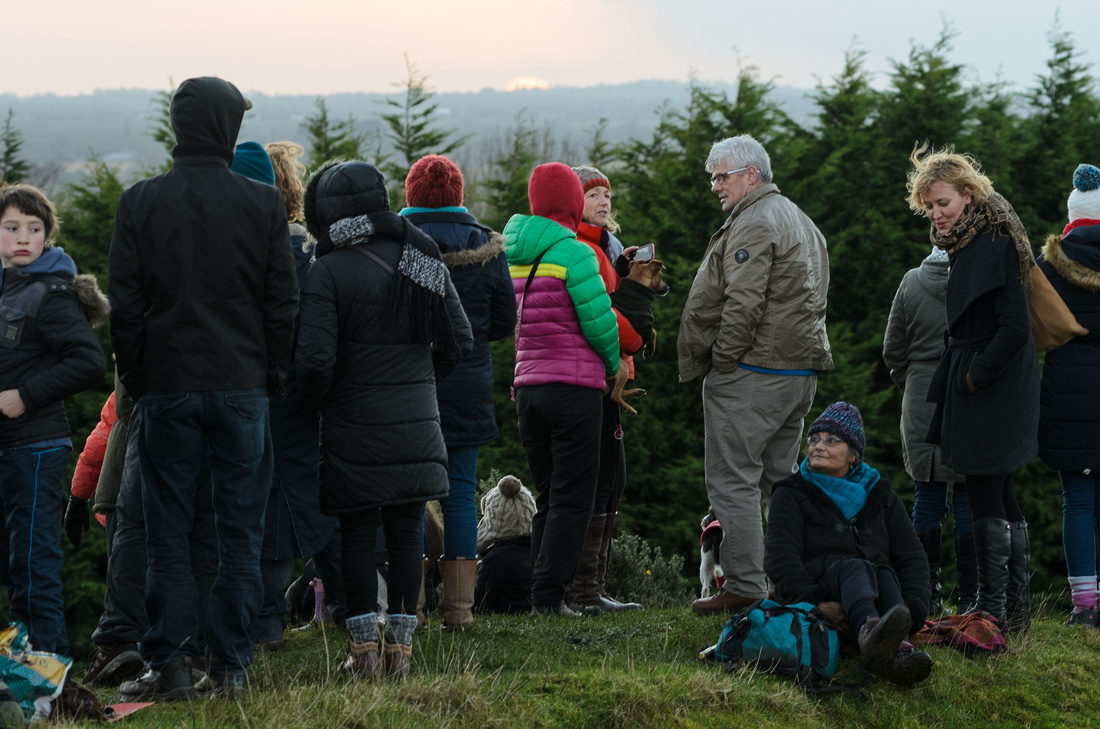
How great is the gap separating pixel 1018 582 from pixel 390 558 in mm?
3439

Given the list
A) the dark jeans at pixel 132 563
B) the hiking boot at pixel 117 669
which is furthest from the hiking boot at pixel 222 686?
the hiking boot at pixel 117 669

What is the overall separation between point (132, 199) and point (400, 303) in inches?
45.8

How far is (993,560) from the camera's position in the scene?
568 centimetres

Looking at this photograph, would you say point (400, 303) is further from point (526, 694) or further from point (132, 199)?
point (526, 694)

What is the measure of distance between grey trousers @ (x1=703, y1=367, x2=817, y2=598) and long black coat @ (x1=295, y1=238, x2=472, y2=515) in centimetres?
203

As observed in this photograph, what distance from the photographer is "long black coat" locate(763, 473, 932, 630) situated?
521 centimetres

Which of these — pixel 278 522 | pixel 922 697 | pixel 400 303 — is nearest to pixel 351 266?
pixel 400 303

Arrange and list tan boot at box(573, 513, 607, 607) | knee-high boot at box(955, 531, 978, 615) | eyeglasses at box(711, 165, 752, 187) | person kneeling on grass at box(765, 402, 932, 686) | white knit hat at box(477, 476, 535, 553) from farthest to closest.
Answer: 1. white knit hat at box(477, 476, 535, 553)
2. tan boot at box(573, 513, 607, 607)
3. knee-high boot at box(955, 531, 978, 615)
4. eyeglasses at box(711, 165, 752, 187)
5. person kneeling on grass at box(765, 402, 932, 686)

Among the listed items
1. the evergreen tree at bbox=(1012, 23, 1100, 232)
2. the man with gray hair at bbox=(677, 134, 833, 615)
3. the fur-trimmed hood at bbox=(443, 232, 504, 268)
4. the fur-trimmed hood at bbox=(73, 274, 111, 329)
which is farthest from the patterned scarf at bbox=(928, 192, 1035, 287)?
the evergreen tree at bbox=(1012, 23, 1100, 232)

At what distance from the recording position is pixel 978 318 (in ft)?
18.7

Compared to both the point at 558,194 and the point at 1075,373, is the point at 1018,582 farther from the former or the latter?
the point at 558,194

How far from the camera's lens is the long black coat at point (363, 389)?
455 centimetres

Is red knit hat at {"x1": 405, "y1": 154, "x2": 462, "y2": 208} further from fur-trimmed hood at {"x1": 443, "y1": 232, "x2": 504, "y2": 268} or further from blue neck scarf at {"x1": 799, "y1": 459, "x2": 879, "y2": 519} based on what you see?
blue neck scarf at {"x1": 799, "y1": 459, "x2": 879, "y2": 519}

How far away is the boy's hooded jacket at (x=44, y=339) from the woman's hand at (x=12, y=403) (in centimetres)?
2
